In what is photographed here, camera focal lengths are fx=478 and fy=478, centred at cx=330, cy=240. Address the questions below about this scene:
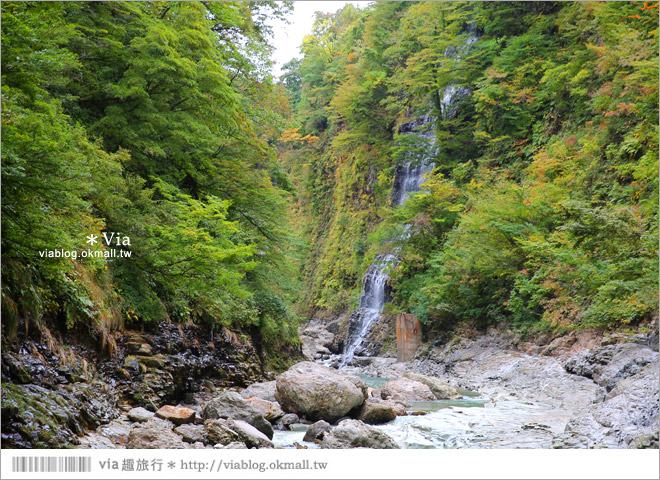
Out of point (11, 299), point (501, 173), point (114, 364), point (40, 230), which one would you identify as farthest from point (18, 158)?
point (501, 173)

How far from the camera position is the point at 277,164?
46.2ft

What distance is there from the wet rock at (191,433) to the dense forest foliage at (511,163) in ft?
19.3

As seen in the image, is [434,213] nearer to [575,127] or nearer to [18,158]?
[575,127]

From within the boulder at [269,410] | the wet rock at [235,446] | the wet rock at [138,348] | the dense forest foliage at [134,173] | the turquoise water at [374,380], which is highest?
the dense forest foliage at [134,173]

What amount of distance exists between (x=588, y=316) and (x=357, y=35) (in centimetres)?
2699

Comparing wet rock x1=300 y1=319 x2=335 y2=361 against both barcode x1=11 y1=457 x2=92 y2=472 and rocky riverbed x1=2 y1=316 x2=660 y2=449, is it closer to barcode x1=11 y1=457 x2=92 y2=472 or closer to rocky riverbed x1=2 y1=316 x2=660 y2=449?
rocky riverbed x1=2 y1=316 x2=660 y2=449

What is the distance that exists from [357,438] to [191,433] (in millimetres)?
1884

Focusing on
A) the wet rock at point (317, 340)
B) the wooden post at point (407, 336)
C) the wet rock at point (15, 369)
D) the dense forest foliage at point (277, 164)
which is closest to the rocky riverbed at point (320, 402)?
the wet rock at point (15, 369)

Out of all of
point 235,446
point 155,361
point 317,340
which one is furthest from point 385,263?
point 235,446

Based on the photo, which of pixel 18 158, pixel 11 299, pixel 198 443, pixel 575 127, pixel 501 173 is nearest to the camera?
pixel 18 158

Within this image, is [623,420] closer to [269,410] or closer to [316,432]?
[316,432]

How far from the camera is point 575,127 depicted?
14812 millimetres

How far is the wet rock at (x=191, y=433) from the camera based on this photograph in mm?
5309

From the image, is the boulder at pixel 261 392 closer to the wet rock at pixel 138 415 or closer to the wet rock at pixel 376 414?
the wet rock at pixel 376 414
